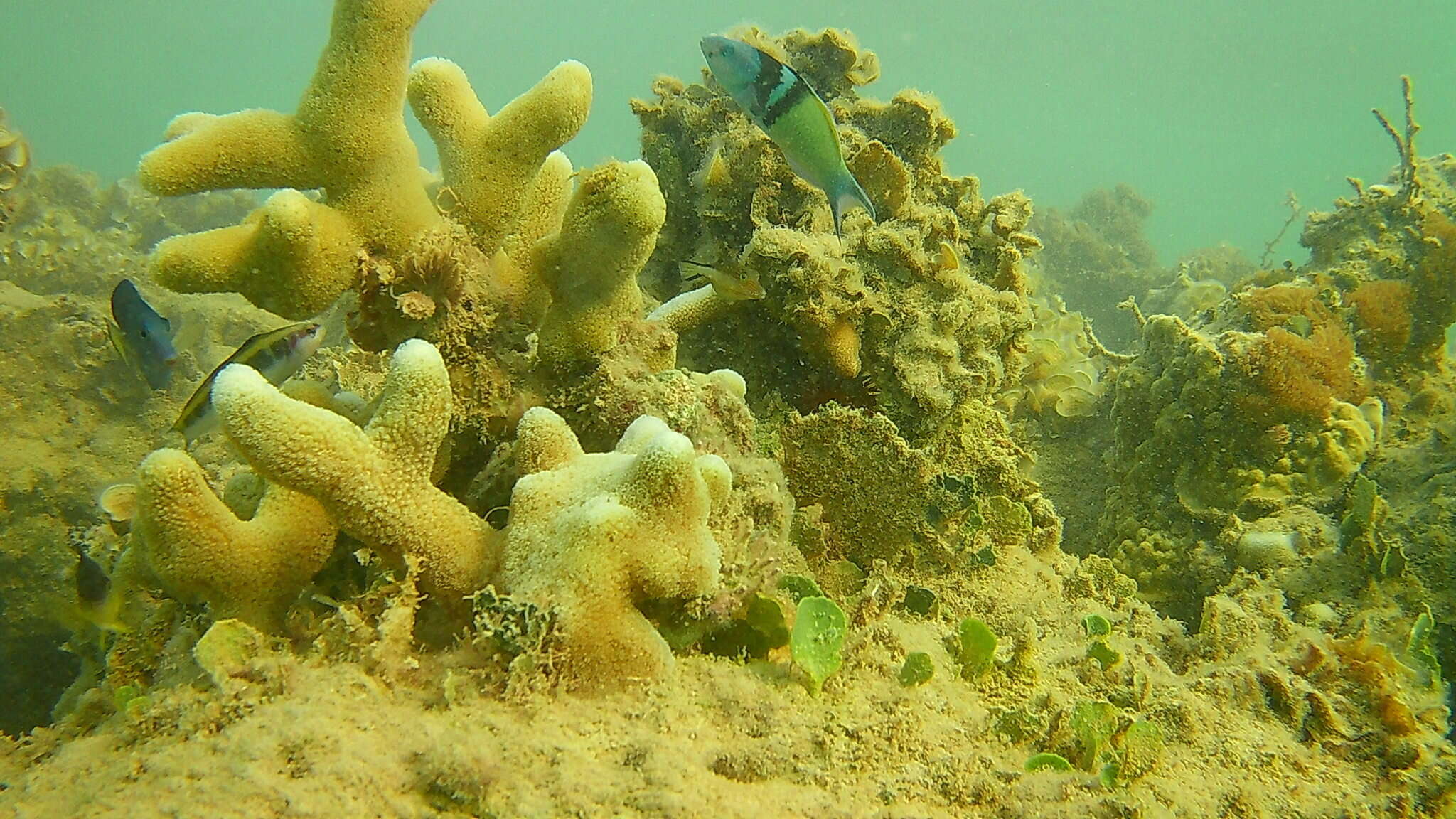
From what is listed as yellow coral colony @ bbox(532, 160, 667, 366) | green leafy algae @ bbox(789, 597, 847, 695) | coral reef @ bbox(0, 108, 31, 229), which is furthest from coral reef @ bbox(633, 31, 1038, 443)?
coral reef @ bbox(0, 108, 31, 229)

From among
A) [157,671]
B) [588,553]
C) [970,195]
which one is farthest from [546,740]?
[970,195]

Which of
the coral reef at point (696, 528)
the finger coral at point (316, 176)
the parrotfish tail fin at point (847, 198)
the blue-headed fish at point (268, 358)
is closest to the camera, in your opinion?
the coral reef at point (696, 528)

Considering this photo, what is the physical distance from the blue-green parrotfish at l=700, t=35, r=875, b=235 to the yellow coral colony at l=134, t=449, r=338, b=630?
6.38 ft

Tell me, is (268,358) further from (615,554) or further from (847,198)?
(847,198)

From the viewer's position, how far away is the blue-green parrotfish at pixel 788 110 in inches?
98.5

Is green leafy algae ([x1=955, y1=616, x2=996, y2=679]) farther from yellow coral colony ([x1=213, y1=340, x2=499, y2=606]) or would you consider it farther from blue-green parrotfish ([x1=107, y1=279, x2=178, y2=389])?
blue-green parrotfish ([x1=107, y1=279, x2=178, y2=389])

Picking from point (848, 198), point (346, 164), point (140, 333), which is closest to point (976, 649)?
point (848, 198)

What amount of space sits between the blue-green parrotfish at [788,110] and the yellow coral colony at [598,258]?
614 millimetres

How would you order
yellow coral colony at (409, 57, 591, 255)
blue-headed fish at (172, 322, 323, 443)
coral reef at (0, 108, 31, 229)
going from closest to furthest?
yellow coral colony at (409, 57, 591, 255), blue-headed fish at (172, 322, 323, 443), coral reef at (0, 108, 31, 229)

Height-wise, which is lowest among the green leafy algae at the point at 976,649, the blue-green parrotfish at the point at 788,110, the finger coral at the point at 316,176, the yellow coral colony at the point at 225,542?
the yellow coral colony at the point at 225,542

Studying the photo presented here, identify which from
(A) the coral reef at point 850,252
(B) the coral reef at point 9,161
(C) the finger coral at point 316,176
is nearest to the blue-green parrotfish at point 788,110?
(A) the coral reef at point 850,252

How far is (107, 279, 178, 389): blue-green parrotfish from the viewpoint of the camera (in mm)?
3235

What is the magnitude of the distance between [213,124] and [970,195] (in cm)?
341

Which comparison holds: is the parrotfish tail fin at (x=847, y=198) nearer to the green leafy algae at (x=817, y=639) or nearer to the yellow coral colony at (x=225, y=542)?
the green leafy algae at (x=817, y=639)
